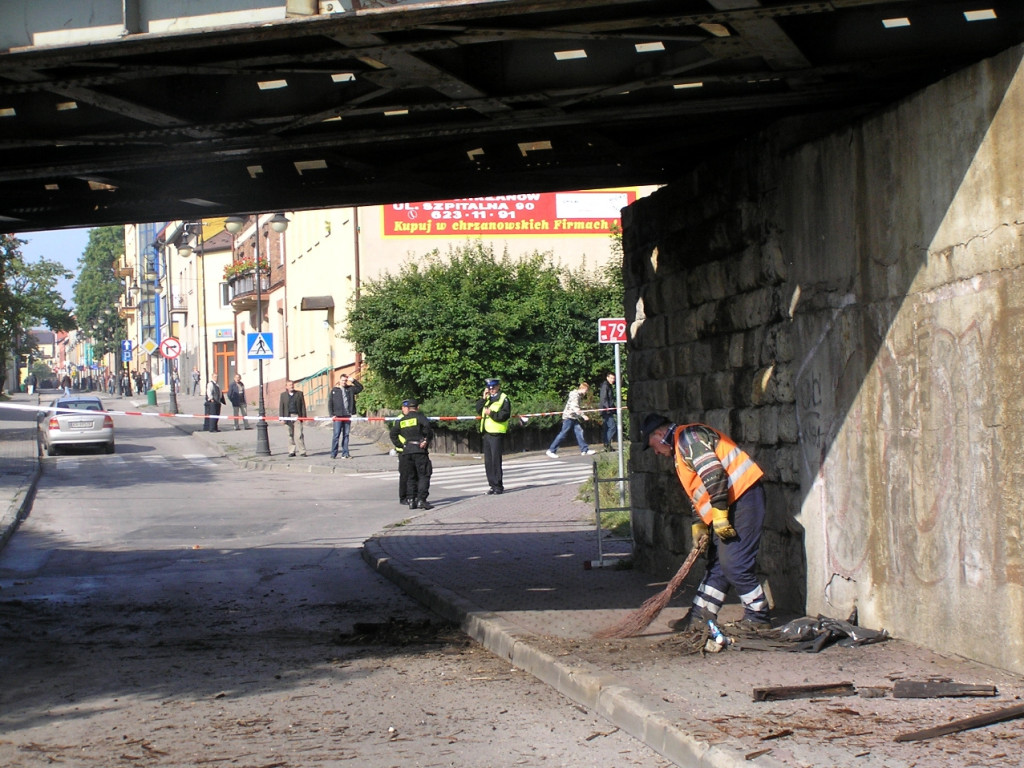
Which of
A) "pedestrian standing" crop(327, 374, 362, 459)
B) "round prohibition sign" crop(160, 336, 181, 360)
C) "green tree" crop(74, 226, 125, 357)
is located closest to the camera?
"pedestrian standing" crop(327, 374, 362, 459)

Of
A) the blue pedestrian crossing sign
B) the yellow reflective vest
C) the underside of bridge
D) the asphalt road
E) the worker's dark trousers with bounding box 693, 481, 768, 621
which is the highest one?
the underside of bridge

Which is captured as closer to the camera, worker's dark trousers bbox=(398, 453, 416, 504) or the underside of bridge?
the underside of bridge

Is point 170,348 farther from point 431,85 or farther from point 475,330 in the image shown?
point 431,85

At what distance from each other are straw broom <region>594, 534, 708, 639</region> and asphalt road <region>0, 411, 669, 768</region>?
787 mm

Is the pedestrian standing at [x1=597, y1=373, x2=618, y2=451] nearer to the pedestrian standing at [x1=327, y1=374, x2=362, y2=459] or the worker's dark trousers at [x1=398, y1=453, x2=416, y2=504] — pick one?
the pedestrian standing at [x1=327, y1=374, x2=362, y2=459]

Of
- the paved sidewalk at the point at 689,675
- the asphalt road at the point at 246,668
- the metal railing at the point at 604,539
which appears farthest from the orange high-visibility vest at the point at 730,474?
the metal railing at the point at 604,539

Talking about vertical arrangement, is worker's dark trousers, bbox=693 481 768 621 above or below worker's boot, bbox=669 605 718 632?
above

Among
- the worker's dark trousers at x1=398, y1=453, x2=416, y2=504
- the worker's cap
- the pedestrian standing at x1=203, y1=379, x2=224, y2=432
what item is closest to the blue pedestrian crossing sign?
the pedestrian standing at x1=203, y1=379, x2=224, y2=432

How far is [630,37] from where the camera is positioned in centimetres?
673

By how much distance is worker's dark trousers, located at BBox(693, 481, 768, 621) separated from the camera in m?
7.89

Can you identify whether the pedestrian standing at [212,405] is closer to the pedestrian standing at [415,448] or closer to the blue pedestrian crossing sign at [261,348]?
the blue pedestrian crossing sign at [261,348]

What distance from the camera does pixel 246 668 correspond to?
8086 millimetres

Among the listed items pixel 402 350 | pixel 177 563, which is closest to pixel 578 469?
pixel 402 350

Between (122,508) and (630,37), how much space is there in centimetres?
1493
